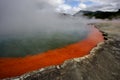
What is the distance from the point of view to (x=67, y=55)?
1224cm

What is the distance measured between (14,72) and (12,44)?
209 inches

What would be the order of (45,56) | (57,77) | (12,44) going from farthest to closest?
(12,44)
(45,56)
(57,77)

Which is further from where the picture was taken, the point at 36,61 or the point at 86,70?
the point at 36,61

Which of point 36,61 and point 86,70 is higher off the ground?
point 36,61

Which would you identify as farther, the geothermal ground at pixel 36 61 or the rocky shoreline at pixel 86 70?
the geothermal ground at pixel 36 61

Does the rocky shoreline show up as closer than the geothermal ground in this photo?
Yes

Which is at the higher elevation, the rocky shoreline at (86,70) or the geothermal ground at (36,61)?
the geothermal ground at (36,61)

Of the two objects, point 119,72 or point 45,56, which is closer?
point 119,72

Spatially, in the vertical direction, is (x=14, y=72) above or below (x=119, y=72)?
above

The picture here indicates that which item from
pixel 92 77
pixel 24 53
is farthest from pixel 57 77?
pixel 24 53

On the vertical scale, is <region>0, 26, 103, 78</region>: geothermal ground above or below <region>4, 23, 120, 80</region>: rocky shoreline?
above

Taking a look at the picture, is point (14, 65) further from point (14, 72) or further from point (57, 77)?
point (57, 77)

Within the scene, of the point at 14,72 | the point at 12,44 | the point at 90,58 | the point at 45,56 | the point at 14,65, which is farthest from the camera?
the point at 12,44

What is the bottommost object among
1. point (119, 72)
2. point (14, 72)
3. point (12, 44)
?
point (119, 72)
